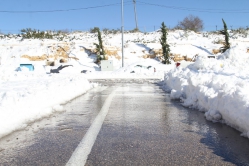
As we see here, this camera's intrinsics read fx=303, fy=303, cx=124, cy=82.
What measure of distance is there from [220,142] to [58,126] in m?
3.12

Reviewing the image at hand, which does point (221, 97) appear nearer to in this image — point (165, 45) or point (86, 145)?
point (86, 145)

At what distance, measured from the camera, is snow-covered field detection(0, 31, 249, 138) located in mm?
6391

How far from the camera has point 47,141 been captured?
4902 mm

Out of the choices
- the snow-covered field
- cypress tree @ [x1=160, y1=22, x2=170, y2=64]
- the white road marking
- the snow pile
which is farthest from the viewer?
cypress tree @ [x1=160, y1=22, x2=170, y2=64]

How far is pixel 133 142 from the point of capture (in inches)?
187

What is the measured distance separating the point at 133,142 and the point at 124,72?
31506mm

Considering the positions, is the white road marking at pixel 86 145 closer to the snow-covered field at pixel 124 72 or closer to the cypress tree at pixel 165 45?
the snow-covered field at pixel 124 72

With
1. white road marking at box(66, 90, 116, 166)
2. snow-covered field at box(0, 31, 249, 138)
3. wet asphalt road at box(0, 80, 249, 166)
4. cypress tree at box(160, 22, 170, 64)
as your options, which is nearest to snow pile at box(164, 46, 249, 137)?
snow-covered field at box(0, 31, 249, 138)

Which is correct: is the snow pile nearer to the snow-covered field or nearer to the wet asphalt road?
the snow-covered field

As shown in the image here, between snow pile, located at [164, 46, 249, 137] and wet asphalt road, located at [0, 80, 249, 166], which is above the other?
snow pile, located at [164, 46, 249, 137]

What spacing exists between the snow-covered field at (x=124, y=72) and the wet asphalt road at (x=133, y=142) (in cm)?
41

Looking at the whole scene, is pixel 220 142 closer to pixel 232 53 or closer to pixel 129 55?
pixel 232 53

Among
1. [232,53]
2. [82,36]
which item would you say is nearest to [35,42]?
[82,36]

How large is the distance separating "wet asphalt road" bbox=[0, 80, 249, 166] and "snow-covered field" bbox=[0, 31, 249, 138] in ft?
1.34
